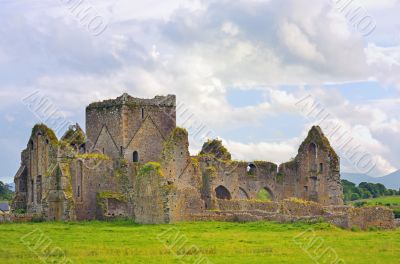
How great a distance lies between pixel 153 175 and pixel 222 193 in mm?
13511

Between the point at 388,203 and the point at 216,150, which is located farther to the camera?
the point at 388,203

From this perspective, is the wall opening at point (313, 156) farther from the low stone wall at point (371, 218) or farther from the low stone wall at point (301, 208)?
the low stone wall at point (371, 218)

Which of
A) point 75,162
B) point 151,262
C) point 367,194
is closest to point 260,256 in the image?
point 151,262

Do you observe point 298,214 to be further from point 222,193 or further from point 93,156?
point 93,156

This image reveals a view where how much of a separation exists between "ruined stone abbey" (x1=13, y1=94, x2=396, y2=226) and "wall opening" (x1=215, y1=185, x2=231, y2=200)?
8 centimetres

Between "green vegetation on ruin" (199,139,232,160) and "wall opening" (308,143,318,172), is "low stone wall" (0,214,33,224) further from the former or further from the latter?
"wall opening" (308,143,318,172)

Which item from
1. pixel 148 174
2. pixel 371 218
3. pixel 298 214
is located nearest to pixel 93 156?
pixel 148 174

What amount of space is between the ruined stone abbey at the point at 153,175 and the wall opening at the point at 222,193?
Answer: 0.08 m

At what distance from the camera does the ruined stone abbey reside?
5331 cm

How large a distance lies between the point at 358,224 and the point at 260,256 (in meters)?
16.2

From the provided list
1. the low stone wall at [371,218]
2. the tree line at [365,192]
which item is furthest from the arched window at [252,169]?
the tree line at [365,192]

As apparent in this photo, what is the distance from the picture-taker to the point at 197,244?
37.5 metres

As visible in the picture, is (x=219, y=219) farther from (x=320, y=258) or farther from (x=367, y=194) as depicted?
(x=367, y=194)

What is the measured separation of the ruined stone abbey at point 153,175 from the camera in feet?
175
